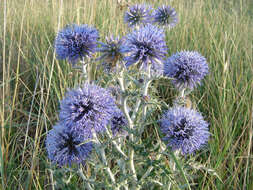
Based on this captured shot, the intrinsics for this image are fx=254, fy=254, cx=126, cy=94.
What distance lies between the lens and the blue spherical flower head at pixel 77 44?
1.68 meters

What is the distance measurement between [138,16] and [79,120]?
4.84 feet

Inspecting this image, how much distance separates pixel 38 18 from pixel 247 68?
3.20 metres

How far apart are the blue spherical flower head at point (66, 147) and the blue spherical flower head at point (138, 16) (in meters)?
1.37

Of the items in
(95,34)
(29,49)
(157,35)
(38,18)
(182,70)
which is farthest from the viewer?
(38,18)

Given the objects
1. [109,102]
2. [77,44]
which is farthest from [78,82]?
[109,102]

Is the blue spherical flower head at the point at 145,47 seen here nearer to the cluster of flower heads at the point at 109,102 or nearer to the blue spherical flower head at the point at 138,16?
the cluster of flower heads at the point at 109,102

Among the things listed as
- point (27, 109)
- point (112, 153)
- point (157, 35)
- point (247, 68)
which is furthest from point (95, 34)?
point (247, 68)

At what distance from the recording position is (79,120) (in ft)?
4.37

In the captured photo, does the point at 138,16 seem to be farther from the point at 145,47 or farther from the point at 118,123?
the point at 118,123

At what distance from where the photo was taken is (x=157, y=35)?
5.28 ft

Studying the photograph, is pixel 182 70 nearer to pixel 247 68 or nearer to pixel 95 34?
pixel 95 34

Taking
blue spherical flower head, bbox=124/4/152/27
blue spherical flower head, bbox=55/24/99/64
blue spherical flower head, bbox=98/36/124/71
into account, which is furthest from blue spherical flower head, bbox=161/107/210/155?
blue spherical flower head, bbox=124/4/152/27

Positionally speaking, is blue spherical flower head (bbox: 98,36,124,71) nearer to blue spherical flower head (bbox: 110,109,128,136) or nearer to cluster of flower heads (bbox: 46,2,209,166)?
cluster of flower heads (bbox: 46,2,209,166)

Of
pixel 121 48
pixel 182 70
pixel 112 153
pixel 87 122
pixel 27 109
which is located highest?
pixel 121 48
